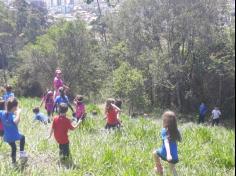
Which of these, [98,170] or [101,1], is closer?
[98,170]

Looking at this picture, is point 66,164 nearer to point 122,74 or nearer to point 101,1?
point 122,74

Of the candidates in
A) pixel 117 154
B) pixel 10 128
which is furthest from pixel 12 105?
pixel 117 154

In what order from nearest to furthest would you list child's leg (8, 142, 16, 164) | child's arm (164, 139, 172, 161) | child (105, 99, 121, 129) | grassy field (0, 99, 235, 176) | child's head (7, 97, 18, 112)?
child's arm (164, 139, 172, 161)
child's head (7, 97, 18, 112)
grassy field (0, 99, 235, 176)
child's leg (8, 142, 16, 164)
child (105, 99, 121, 129)

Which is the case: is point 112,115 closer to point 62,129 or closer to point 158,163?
point 62,129

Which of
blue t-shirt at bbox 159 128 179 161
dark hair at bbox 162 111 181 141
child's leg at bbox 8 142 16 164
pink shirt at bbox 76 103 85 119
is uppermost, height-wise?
dark hair at bbox 162 111 181 141

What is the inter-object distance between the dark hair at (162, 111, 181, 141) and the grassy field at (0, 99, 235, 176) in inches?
34.7

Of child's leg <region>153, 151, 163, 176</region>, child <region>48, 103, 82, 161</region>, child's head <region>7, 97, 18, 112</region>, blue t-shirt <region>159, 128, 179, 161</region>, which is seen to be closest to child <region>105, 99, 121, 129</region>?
child <region>48, 103, 82, 161</region>

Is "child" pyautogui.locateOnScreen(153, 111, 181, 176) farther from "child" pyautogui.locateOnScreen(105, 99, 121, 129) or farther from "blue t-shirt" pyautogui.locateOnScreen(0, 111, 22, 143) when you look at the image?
"child" pyautogui.locateOnScreen(105, 99, 121, 129)

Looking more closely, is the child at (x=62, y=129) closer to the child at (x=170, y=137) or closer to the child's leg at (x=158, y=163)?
the child's leg at (x=158, y=163)

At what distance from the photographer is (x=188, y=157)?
1010 centimetres

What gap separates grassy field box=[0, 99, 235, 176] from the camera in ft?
28.2

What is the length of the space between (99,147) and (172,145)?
2.66 m

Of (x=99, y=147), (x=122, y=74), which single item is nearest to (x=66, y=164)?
(x=99, y=147)

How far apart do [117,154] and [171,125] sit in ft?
6.59
